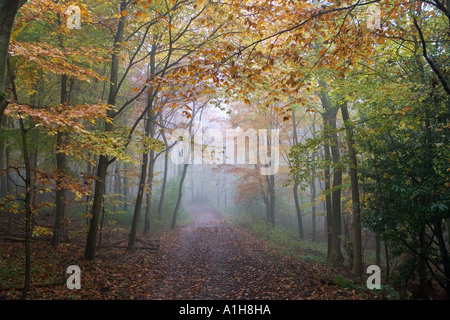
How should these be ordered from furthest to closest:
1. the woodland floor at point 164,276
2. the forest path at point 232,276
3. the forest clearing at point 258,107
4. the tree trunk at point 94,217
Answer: the tree trunk at point 94,217
the forest path at point 232,276
the woodland floor at point 164,276
the forest clearing at point 258,107

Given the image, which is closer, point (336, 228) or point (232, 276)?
point (232, 276)

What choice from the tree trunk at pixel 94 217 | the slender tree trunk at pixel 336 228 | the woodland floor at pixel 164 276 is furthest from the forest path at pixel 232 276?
the tree trunk at pixel 94 217

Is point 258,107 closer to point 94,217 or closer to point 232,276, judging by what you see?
point 232,276

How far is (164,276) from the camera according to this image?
888 centimetres

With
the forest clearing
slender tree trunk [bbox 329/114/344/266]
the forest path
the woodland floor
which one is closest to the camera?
the forest clearing

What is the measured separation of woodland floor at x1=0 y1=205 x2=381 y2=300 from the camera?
685 cm

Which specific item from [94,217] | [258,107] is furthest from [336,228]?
[94,217]

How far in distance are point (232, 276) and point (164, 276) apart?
7.43ft

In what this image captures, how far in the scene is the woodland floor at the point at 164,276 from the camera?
685 centimetres

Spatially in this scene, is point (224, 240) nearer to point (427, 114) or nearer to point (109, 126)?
point (109, 126)

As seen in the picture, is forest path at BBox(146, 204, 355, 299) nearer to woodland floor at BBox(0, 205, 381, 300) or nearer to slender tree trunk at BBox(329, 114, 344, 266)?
woodland floor at BBox(0, 205, 381, 300)

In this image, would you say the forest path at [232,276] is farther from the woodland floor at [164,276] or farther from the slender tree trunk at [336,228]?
the slender tree trunk at [336,228]

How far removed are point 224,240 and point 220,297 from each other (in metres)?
9.47

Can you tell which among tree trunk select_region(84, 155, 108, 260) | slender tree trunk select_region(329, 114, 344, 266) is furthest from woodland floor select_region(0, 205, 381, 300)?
slender tree trunk select_region(329, 114, 344, 266)
